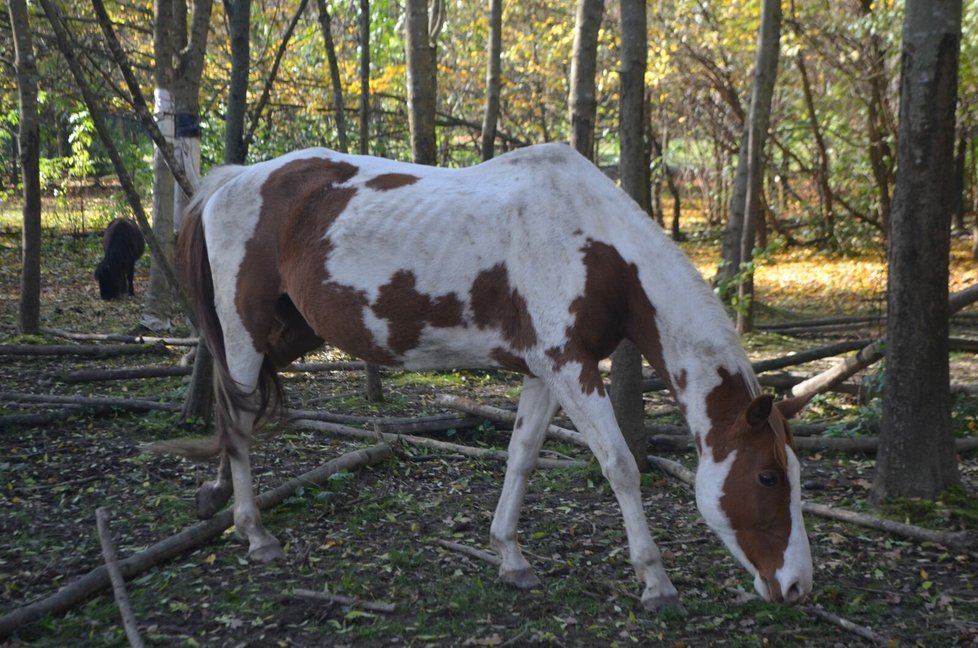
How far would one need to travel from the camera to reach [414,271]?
4.31 m

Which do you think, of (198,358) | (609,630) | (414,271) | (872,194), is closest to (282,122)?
(198,358)

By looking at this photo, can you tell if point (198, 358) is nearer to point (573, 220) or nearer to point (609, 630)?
point (573, 220)

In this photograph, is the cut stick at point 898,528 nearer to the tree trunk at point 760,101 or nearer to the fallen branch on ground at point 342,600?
the fallen branch on ground at point 342,600

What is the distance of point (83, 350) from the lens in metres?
8.98

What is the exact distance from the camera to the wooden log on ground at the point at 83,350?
867 centimetres

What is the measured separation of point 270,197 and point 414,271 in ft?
3.19

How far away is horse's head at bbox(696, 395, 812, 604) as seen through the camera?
11.7 ft

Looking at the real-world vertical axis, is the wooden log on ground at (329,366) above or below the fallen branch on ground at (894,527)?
above

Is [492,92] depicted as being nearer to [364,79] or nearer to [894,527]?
[364,79]

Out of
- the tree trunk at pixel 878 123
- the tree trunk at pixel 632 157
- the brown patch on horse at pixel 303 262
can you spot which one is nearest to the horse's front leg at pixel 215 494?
the brown patch on horse at pixel 303 262

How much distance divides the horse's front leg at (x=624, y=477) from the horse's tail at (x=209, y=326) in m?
1.86

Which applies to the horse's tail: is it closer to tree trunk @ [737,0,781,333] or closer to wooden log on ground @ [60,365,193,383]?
wooden log on ground @ [60,365,193,383]

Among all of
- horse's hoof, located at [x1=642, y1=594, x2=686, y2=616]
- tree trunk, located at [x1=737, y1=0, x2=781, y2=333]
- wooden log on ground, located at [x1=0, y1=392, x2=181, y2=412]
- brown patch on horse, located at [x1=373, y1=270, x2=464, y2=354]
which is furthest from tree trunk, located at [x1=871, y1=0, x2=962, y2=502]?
tree trunk, located at [x1=737, y1=0, x2=781, y2=333]

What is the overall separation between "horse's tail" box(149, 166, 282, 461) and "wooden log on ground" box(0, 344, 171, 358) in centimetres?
448
